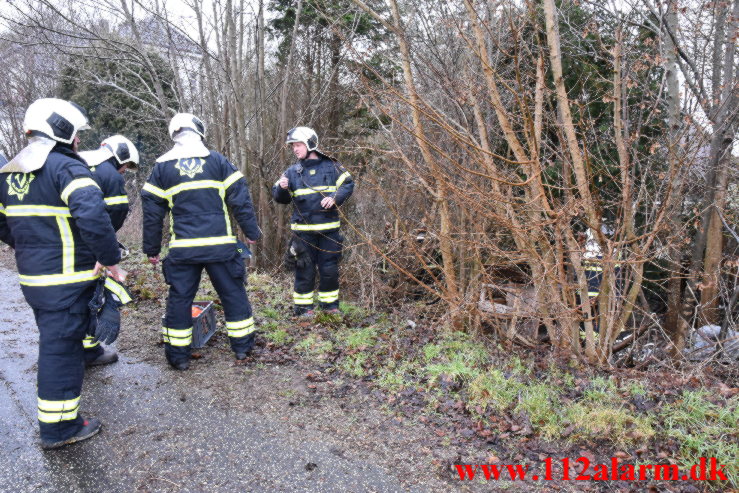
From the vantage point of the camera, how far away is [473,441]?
329 cm

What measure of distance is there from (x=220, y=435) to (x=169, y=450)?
0.33 meters

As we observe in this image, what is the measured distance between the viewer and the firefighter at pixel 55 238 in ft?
10.1

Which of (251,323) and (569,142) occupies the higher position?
(569,142)

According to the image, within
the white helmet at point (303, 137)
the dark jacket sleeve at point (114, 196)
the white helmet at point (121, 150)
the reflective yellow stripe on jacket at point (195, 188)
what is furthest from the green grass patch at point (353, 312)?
the white helmet at point (121, 150)

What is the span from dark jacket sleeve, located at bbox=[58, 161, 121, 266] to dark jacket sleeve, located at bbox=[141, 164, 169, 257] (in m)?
1.02

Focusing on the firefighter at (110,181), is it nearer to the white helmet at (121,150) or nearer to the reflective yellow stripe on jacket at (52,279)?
the white helmet at (121,150)

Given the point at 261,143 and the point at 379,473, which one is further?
the point at 261,143

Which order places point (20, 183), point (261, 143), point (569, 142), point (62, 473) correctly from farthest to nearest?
point (261, 143) < point (569, 142) < point (20, 183) < point (62, 473)

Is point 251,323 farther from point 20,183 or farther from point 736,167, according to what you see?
point 736,167

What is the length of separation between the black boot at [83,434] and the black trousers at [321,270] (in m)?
2.83

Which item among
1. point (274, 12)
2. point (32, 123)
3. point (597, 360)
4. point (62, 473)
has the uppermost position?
point (274, 12)

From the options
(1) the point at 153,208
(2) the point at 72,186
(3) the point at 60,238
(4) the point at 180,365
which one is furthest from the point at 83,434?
(1) the point at 153,208

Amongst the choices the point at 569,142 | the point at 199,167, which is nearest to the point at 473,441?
the point at 569,142

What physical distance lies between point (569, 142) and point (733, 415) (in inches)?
84.1
